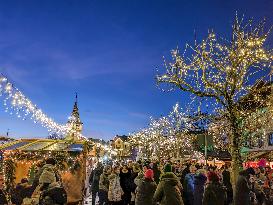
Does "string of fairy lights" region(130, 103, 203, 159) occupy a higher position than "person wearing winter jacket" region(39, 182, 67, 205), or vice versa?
"string of fairy lights" region(130, 103, 203, 159)

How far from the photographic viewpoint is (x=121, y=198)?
1623 centimetres

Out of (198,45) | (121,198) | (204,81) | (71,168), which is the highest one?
(198,45)

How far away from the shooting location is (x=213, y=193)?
9.82m

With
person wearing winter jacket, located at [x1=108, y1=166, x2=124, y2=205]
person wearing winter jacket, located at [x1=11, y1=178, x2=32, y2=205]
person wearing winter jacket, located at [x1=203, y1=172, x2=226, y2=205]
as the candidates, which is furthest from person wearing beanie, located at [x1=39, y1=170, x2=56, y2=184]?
person wearing winter jacket, located at [x1=108, y1=166, x2=124, y2=205]

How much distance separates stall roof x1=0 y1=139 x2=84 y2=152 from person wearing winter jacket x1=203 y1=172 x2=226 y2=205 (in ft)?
20.5

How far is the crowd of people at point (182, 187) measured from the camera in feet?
30.9

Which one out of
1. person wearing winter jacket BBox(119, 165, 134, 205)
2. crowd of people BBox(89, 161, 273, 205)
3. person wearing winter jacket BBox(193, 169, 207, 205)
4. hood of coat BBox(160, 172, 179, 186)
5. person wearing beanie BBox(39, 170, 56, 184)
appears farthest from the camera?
person wearing winter jacket BBox(119, 165, 134, 205)

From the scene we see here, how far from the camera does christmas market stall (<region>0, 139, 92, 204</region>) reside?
14328 millimetres

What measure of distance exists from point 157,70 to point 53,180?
13600 millimetres

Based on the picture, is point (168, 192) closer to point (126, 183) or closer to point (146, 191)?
point (146, 191)

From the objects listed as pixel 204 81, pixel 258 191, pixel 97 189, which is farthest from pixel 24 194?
pixel 204 81

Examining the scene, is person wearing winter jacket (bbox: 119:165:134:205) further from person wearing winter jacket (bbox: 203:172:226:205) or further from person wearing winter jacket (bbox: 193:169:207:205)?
person wearing winter jacket (bbox: 203:172:226:205)

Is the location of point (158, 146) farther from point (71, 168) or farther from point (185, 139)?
point (71, 168)

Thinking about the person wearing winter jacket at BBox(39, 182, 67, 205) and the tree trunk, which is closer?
the person wearing winter jacket at BBox(39, 182, 67, 205)
